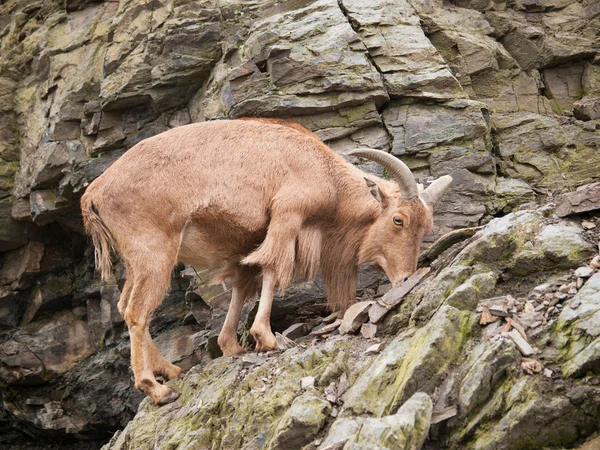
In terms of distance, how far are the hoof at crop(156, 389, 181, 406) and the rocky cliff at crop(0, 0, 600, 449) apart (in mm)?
120

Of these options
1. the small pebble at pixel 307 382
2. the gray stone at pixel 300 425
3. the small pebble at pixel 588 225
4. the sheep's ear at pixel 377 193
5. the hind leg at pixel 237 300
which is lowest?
the hind leg at pixel 237 300

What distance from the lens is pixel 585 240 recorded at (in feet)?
25.1

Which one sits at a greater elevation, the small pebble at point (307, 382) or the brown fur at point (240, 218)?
the brown fur at point (240, 218)

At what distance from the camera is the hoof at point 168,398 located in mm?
9109

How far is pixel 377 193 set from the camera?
10148 millimetres

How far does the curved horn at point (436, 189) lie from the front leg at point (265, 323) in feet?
7.99

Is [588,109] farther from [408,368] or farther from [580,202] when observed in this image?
[408,368]

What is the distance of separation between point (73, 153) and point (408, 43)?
6511 mm

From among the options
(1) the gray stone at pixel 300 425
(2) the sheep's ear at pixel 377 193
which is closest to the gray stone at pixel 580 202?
(2) the sheep's ear at pixel 377 193

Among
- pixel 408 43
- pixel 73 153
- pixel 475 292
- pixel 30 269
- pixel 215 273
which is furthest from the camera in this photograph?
pixel 30 269

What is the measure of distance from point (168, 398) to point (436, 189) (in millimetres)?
4503

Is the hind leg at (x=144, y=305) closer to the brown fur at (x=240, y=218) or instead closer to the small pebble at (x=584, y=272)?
Result: the brown fur at (x=240, y=218)

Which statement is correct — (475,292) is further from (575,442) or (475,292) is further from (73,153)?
(73,153)

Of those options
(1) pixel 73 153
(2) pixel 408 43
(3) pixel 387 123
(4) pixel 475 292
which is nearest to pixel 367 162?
(3) pixel 387 123
